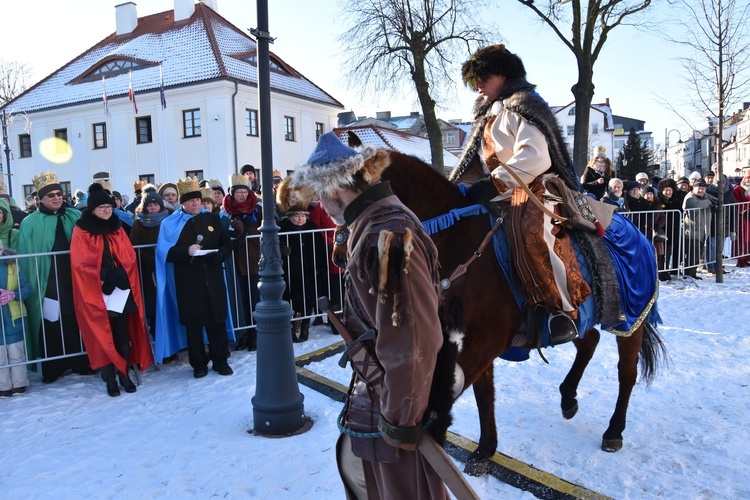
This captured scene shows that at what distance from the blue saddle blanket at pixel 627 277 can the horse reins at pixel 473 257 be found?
0.72 metres

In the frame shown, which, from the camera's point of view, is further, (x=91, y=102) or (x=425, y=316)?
(x=91, y=102)

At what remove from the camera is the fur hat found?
322 cm

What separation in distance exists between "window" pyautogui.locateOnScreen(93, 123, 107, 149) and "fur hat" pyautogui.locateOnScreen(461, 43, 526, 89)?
31538 mm

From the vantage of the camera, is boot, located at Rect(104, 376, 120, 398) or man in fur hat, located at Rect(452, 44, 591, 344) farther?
boot, located at Rect(104, 376, 120, 398)

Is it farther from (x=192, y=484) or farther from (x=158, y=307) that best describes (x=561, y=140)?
(x=158, y=307)

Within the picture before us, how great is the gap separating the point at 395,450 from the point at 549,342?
164 centimetres

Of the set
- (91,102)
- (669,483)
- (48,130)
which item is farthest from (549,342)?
(48,130)

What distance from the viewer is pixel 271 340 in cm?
412

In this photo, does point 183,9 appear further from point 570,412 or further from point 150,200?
point 570,412

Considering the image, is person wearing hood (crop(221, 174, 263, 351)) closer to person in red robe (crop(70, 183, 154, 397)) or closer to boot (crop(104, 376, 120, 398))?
person in red robe (crop(70, 183, 154, 397))

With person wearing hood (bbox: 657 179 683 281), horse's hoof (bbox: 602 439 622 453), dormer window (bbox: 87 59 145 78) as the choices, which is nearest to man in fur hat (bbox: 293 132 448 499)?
horse's hoof (bbox: 602 439 622 453)

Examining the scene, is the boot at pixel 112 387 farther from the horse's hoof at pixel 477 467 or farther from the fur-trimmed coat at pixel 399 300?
the fur-trimmed coat at pixel 399 300

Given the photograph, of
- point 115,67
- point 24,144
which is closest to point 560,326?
point 115,67

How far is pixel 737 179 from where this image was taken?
51.2ft
